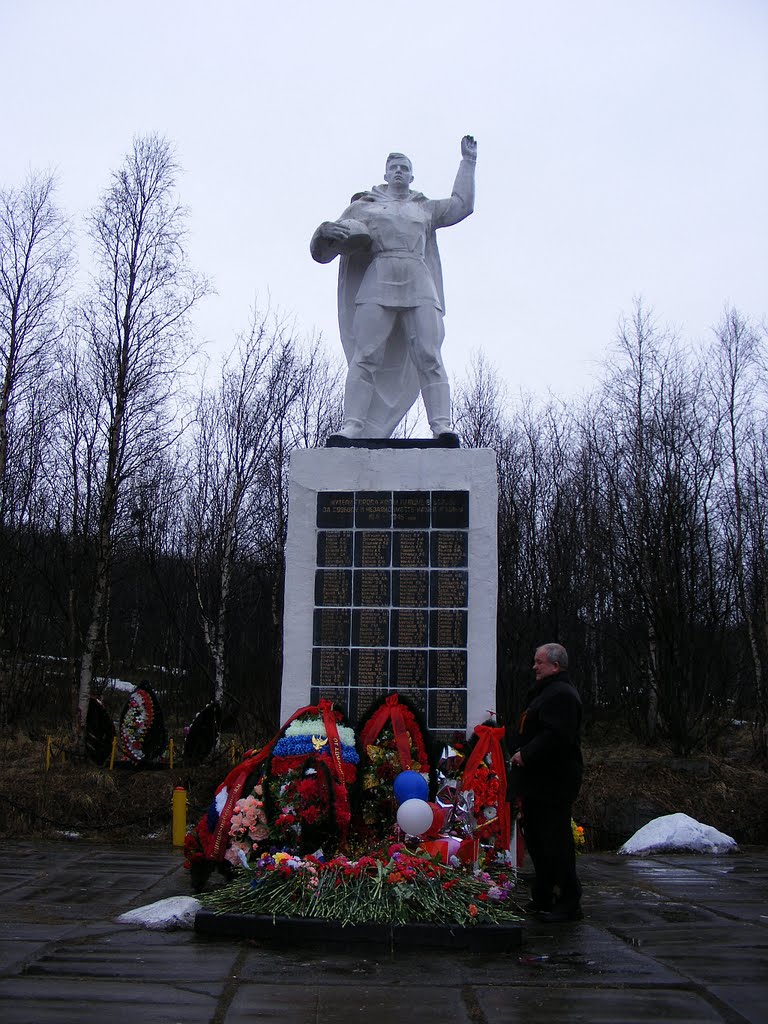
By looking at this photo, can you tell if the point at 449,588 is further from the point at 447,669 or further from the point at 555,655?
the point at 555,655

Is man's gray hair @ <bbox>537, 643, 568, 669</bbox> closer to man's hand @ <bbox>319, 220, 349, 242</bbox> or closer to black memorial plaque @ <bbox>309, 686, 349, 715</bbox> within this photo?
black memorial plaque @ <bbox>309, 686, 349, 715</bbox>

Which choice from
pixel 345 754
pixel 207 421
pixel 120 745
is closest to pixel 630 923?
pixel 345 754

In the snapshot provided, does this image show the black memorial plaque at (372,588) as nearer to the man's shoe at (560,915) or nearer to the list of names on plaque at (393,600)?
the list of names on plaque at (393,600)

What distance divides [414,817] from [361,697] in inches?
76.8

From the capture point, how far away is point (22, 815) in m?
10.5

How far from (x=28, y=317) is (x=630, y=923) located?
13.7 m

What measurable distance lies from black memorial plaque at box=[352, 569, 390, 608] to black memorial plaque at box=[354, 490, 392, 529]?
1.11 feet

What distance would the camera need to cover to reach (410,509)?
6.95m

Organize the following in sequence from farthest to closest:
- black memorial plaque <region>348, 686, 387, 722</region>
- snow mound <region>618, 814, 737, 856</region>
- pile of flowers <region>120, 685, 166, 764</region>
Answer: pile of flowers <region>120, 685, 166, 764</region>
snow mound <region>618, 814, 737, 856</region>
black memorial plaque <region>348, 686, 387, 722</region>

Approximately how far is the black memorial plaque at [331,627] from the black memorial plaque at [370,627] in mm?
56

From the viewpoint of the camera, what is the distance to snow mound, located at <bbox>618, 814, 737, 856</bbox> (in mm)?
8867

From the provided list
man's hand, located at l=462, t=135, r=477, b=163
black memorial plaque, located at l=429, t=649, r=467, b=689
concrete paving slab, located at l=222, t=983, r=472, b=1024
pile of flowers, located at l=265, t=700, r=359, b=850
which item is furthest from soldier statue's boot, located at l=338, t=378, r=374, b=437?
concrete paving slab, located at l=222, t=983, r=472, b=1024

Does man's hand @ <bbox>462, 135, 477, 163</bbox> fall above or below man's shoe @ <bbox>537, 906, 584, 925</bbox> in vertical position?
above

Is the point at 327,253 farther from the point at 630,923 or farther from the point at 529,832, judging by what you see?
the point at 630,923
